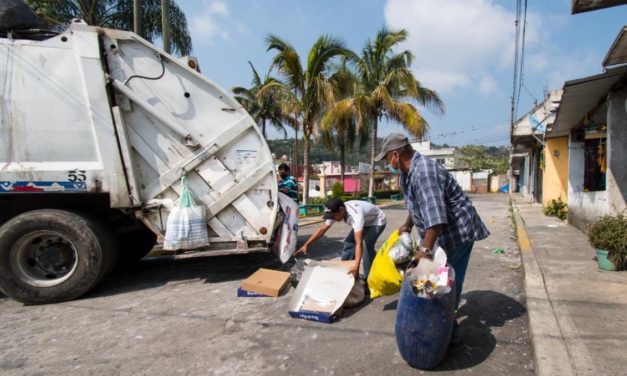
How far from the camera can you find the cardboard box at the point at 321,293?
3.39m

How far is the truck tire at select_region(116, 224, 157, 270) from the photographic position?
18.1 feet

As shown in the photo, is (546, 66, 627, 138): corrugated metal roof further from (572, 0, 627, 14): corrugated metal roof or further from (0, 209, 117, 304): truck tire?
(0, 209, 117, 304): truck tire

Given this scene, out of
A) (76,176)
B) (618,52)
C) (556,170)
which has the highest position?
(618,52)

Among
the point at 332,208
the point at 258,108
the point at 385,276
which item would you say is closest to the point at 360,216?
the point at 332,208

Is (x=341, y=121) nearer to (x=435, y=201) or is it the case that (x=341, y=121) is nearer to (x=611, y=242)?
(x=611, y=242)

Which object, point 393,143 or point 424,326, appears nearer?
point 424,326

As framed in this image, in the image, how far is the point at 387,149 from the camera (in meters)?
2.82

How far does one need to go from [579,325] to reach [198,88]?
4.31 meters

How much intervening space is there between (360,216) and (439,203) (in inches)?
54.5

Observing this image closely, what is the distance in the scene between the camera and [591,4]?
12.2ft

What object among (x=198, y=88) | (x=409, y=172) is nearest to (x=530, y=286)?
(x=409, y=172)

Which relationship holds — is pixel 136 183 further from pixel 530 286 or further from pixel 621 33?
pixel 621 33

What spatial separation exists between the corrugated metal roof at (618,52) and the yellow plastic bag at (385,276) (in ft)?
10.3

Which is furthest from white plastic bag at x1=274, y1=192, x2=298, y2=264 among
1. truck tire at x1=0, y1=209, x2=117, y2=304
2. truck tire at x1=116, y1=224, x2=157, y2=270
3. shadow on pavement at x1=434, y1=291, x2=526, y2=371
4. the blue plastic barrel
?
the blue plastic barrel
